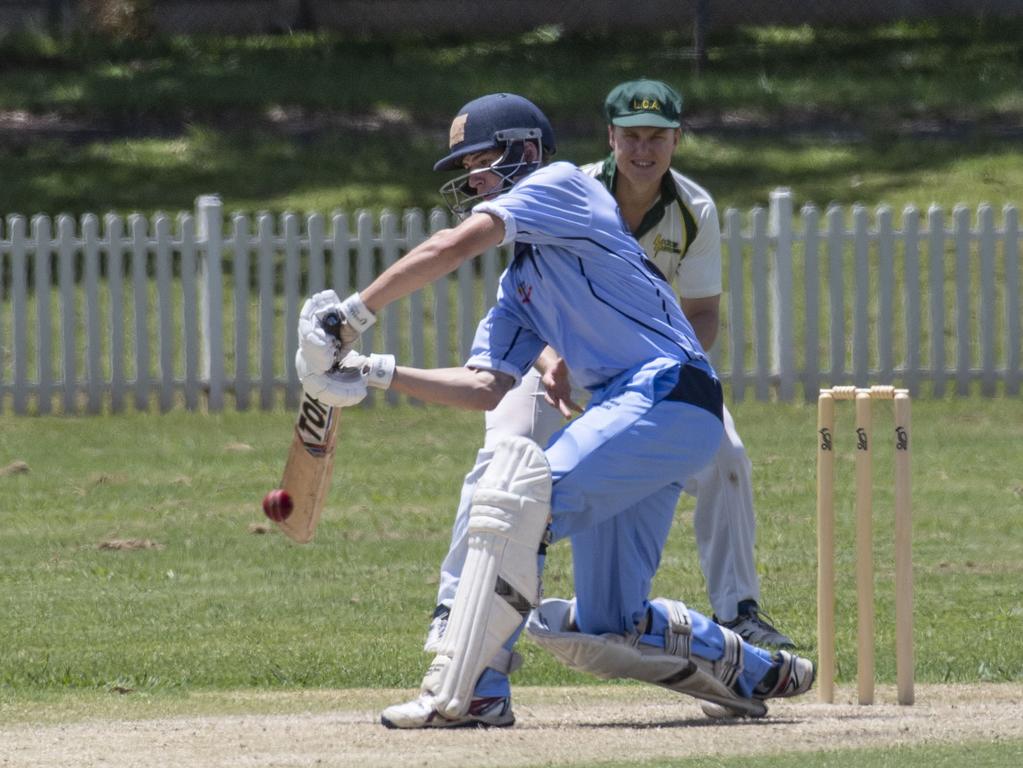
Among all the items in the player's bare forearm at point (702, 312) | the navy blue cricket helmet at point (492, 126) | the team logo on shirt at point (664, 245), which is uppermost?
the navy blue cricket helmet at point (492, 126)

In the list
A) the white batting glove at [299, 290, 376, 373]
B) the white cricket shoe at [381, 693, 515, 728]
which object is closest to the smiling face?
the white batting glove at [299, 290, 376, 373]

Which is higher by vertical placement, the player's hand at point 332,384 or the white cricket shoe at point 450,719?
the player's hand at point 332,384

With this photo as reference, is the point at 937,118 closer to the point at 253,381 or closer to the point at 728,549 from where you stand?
the point at 253,381

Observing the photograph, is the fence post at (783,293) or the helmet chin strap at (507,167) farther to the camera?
the fence post at (783,293)

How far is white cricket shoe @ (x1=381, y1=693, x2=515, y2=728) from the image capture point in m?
5.39

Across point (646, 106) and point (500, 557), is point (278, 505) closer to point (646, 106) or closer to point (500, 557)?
point (500, 557)

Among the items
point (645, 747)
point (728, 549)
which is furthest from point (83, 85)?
point (645, 747)

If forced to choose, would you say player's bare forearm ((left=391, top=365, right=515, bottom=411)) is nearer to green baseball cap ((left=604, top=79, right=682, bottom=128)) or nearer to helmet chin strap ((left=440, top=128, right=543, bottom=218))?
helmet chin strap ((left=440, top=128, right=543, bottom=218))

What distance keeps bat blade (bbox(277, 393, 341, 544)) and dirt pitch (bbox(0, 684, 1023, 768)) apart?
59 centimetres

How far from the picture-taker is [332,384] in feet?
17.4

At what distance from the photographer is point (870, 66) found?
23.1m

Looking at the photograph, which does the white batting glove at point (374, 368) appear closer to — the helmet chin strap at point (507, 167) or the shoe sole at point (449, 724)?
the helmet chin strap at point (507, 167)

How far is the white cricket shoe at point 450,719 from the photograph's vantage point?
5387 millimetres

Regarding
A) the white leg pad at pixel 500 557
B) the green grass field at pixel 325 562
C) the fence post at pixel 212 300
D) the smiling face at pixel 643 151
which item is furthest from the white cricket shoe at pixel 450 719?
the fence post at pixel 212 300
